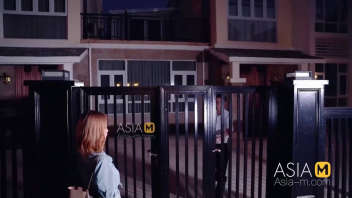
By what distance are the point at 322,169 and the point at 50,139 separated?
319 centimetres

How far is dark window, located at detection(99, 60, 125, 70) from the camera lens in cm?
1268

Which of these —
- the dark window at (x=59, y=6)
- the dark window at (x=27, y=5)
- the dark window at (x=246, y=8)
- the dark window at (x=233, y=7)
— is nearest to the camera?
the dark window at (x=27, y=5)

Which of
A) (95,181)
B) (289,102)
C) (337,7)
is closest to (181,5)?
(337,7)

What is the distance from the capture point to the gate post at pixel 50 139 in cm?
324

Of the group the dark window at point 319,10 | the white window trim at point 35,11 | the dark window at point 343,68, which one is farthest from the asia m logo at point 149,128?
the dark window at point 343,68

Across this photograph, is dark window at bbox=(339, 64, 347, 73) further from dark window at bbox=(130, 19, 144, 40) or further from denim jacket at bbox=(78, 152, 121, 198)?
denim jacket at bbox=(78, 152, 121, 198)

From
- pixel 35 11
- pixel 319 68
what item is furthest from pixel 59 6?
pixel 319 68

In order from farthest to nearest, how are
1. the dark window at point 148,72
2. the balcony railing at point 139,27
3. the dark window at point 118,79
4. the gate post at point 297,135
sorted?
the balcony railing at point 139,27 → the dark window at point 148,72 → the dark window at point 118,79 → the gate post at point 297,135

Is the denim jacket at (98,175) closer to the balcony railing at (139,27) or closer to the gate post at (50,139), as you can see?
the gate post at (50,139)

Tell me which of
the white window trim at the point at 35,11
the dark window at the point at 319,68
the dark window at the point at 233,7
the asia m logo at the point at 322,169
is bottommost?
the asia m logo at the point at 322,169

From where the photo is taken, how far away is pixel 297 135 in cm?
354

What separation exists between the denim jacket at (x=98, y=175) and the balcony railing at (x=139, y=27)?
11.5 meters

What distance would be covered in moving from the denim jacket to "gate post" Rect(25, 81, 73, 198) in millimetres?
1170

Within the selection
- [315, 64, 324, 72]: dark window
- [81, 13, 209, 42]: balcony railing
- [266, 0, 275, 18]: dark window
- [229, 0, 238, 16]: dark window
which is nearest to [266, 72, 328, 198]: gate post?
[81, 13, 209, 42]: balcony railing
